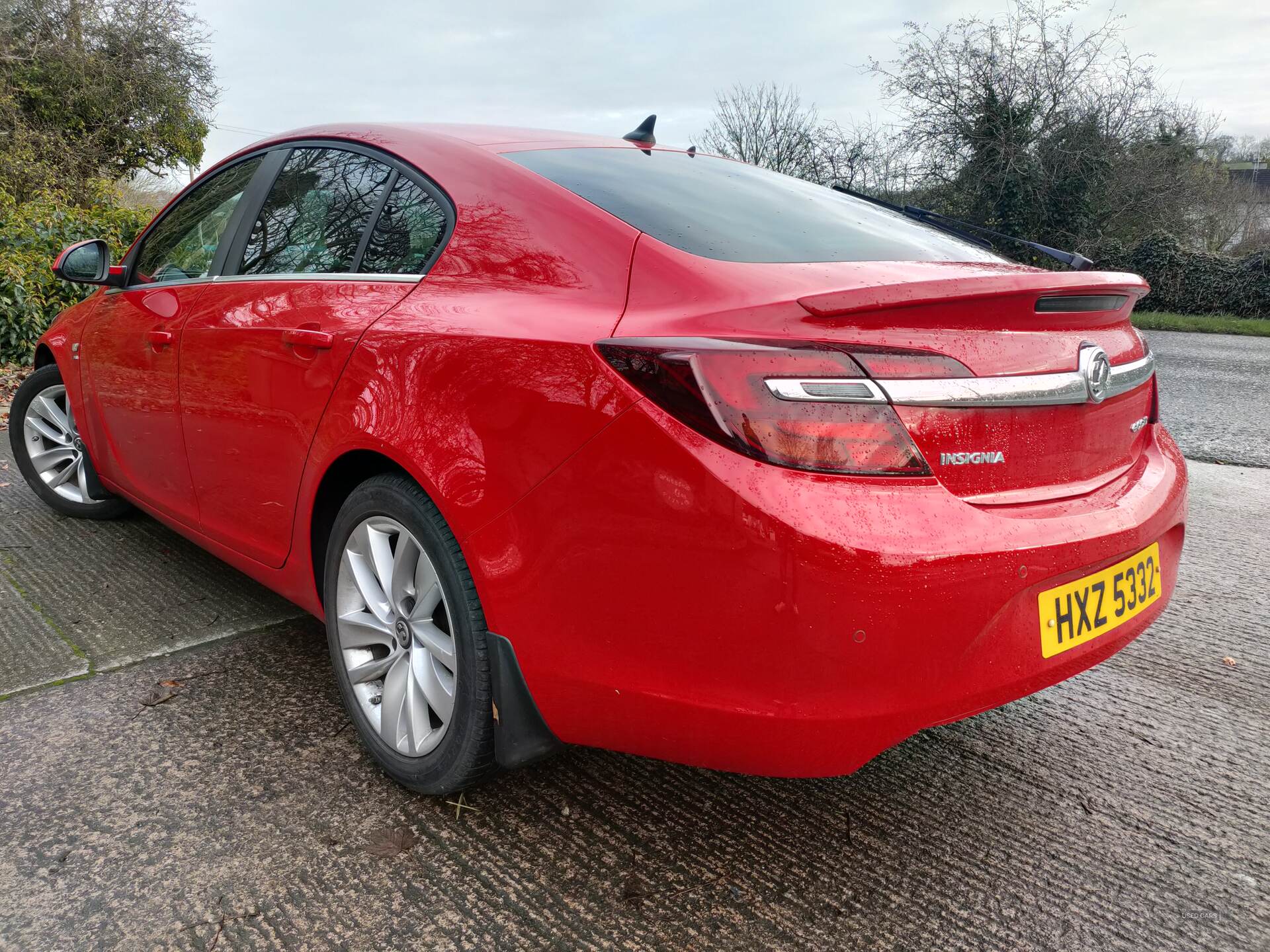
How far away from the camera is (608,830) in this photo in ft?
6.46

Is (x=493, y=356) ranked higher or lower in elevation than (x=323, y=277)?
lower

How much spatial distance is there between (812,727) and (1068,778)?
3.55 feet

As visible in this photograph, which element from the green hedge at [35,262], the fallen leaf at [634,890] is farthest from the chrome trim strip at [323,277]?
the green hedge at [35,262]

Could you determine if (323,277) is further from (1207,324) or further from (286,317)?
(1207,324)

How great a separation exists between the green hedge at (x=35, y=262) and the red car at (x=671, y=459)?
5994mm

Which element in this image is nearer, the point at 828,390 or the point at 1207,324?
the point at 828,390

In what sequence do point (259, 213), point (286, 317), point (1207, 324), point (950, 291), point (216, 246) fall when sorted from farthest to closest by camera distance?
point (1207, 324)
point (216, 246)
point (259, 213)
point (286, 317)
point (950, 291)

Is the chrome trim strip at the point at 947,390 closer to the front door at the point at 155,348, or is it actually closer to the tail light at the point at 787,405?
the tail light at the point at 787,405

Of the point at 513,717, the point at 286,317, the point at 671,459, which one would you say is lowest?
the point at 513,717

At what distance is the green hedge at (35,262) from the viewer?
768cm

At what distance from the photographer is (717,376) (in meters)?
1.46

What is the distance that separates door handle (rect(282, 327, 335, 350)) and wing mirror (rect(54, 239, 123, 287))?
1.54 m

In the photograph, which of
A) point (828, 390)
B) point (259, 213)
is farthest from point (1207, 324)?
point (828, 390)

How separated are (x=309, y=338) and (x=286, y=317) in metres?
0.16
